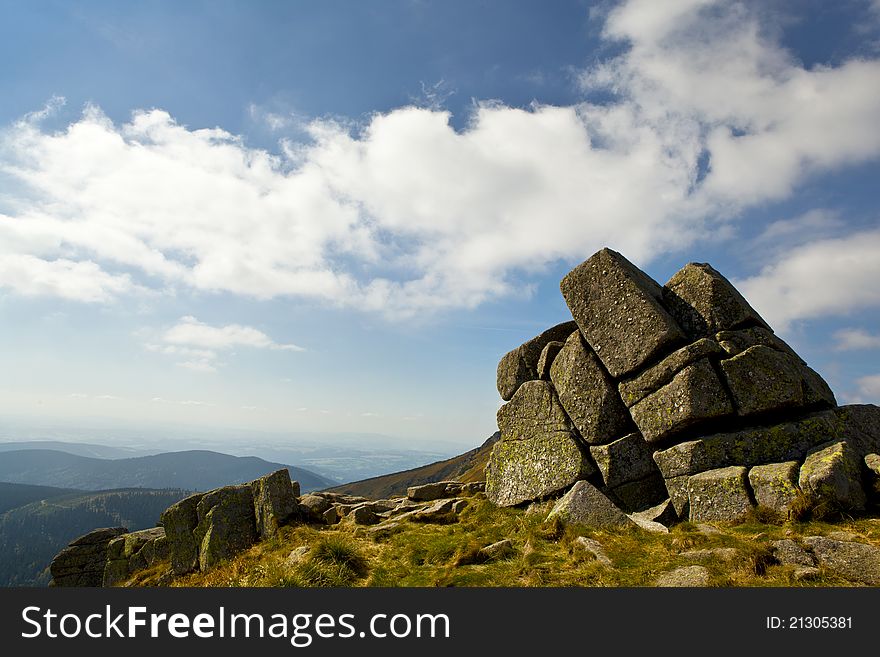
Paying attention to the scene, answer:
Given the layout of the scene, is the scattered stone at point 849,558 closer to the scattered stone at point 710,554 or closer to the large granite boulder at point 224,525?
the scattered stone at point 710,554

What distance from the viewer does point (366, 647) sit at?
28.9ft

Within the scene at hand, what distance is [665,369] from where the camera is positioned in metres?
18.7

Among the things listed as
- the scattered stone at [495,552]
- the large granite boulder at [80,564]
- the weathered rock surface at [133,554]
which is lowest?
the large granite boulder at [80,564]

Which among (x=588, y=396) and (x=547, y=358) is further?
(x=547, y=358)

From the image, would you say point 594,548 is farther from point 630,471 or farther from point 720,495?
point 630,471

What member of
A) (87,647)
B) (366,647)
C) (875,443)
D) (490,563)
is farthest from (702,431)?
(87,647)

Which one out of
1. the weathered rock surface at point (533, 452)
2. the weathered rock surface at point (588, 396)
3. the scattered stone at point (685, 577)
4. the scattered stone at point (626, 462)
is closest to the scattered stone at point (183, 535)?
the weathered rock surface at point (533, 452)

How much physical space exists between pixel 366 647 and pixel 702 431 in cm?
1530

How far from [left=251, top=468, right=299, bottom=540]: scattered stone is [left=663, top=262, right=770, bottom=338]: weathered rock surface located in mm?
21657

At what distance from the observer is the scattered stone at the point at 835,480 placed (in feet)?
43.7

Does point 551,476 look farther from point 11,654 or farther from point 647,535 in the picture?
point 11,654

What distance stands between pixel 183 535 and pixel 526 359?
24.2 metres

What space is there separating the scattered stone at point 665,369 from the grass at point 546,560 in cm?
580

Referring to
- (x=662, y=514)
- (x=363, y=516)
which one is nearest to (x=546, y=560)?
(x=662, y=514)
